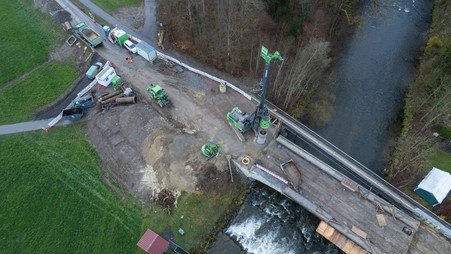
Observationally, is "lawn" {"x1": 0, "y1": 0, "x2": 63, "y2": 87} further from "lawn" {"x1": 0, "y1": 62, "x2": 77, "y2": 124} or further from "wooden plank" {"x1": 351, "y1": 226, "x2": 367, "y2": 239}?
"wooden plank" {"x1": 351, "y1": 226, "x2": 367, "y2": 239}

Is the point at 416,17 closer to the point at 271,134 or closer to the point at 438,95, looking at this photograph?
the point at 438,95

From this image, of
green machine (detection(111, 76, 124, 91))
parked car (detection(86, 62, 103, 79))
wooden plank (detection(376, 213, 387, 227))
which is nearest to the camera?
wooden plank (detection(376, 213, 387, 227))

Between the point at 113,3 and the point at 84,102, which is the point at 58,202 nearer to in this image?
the point at 84,102

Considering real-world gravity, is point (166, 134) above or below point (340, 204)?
below

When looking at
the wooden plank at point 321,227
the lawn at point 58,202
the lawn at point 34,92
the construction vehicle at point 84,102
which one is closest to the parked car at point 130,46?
the lawn at point 34,92

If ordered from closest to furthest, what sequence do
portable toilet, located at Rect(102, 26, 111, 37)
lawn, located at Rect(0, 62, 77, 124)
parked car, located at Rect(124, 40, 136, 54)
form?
lawn, located at Rect(0, 62, 77, 124)
parked car, located at Rect(124, 40, 136, 54)
portable toilet, located at Rect(102, 26, 111, 37)

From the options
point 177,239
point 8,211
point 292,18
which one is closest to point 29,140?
point 8,211

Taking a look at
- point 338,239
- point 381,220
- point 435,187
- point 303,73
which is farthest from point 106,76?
point 435,187

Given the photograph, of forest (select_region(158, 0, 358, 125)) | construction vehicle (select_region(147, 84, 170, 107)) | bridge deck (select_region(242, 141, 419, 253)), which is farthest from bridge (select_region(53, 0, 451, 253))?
construction vehicle (select_region(147, 84, 170, 107))
